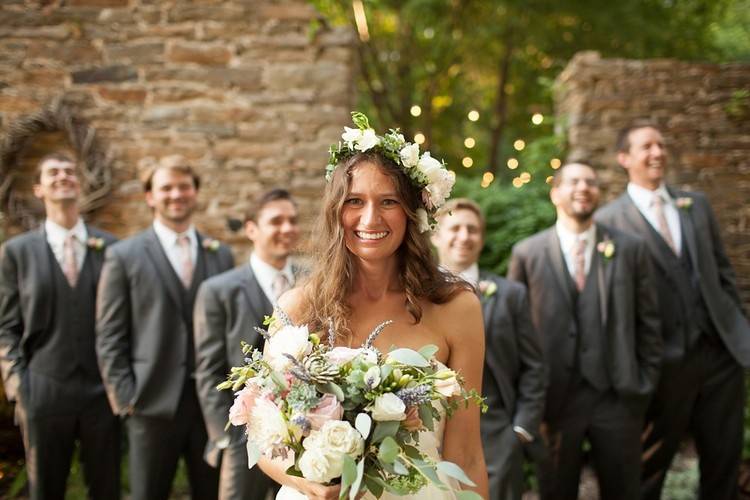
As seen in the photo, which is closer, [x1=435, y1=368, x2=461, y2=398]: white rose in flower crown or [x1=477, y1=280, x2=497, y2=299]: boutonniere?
[x1=435, y1=368, x2=461, y2=398]: white rose in flower crown

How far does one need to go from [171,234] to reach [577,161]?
2.57 m

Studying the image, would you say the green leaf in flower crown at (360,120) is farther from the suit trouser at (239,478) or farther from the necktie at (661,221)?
the necktie at (661,221)

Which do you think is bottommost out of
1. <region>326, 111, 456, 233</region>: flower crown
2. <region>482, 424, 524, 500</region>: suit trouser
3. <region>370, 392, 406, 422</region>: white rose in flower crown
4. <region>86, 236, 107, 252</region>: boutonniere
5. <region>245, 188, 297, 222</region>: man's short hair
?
<region>482, 424, 524, 500</region>: suit trouser

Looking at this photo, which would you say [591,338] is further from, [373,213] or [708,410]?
[373,213]

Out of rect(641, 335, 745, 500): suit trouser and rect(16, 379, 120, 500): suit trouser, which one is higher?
rect(641, 335, 745, 500): suit trouser

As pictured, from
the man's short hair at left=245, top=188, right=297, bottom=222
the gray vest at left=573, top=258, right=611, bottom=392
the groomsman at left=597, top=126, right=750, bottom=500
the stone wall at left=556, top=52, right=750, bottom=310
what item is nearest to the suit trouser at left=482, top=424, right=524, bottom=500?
the gray vest at left=573, top=258, right=611, bottom=392

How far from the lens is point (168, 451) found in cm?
406

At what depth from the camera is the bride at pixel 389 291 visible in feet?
7.77

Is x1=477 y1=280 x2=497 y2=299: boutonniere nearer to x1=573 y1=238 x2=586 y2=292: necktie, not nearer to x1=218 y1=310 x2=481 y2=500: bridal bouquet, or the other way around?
x1=573 y1=238 x2=586 y2=292: necktie

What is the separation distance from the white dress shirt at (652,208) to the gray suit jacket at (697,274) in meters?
0.04

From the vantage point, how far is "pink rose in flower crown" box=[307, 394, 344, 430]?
1.90m

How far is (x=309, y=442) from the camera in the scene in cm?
189

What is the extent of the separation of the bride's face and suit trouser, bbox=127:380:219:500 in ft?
7.26

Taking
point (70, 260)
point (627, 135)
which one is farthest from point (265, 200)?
point (627, 135)
